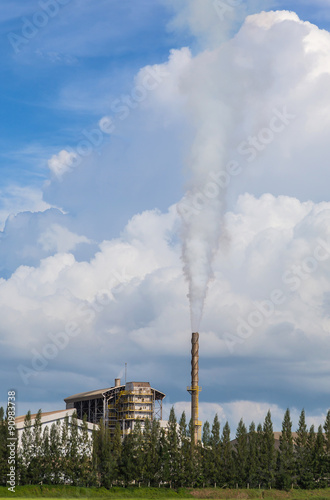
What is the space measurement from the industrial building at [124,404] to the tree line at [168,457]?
1554 centimetres

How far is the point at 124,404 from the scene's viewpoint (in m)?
121

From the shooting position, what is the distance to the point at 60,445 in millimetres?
94250

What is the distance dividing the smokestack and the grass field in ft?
37.3

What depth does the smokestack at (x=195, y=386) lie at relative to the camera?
108 metres

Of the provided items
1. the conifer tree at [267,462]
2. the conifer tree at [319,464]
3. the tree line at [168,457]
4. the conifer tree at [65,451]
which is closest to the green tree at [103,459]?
the tree line at [168,457]

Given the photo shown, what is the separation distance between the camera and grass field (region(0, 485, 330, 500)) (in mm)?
86000

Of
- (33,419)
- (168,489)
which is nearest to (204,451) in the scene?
(168,489)

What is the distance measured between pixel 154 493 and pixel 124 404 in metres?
29.4

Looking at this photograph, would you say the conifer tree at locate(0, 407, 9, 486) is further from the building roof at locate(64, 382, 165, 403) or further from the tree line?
the building roof at locate(64, 382, 165, 403)

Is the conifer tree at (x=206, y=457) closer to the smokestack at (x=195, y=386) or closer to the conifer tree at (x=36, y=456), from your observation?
the smokestack at (x=195, y=386)

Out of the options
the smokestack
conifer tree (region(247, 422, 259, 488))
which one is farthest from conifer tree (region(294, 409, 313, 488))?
the smokestack

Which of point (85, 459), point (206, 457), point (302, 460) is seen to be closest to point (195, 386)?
point (206, 457)

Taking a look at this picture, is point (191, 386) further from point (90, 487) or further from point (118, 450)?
point (90, 487)

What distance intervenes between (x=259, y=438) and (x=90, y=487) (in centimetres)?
2978
